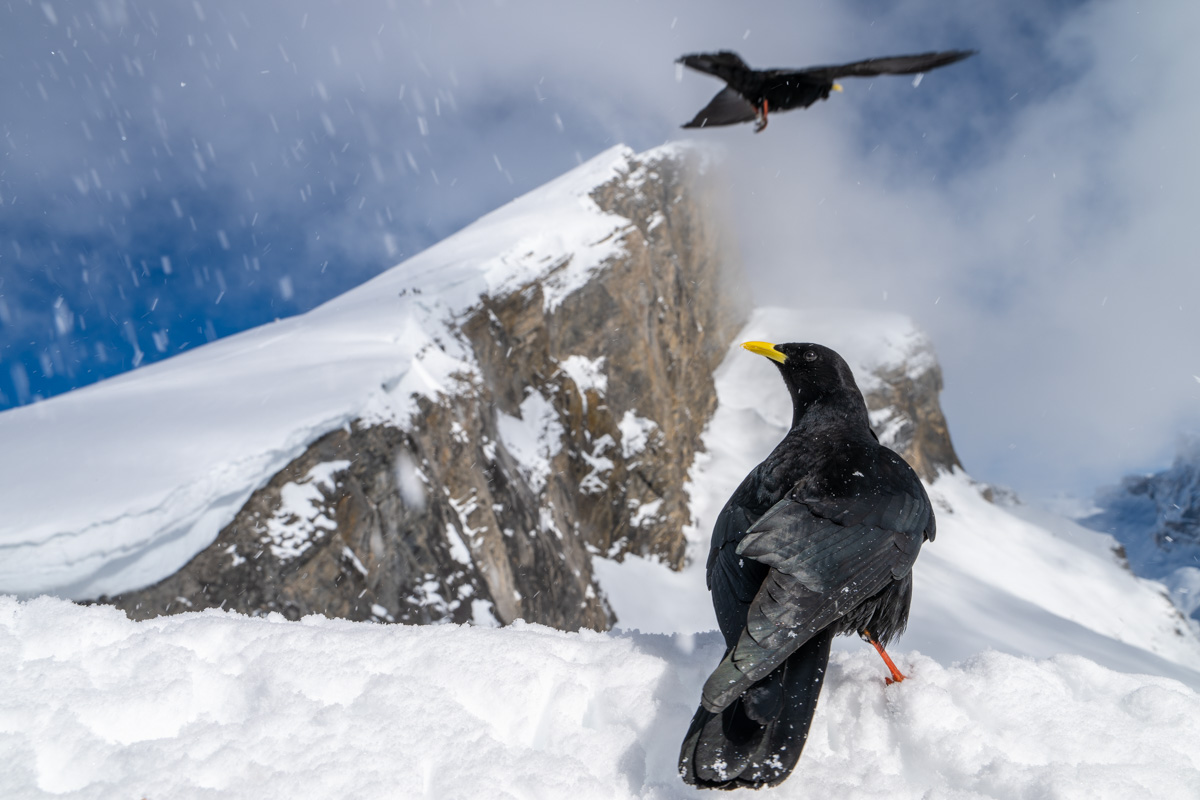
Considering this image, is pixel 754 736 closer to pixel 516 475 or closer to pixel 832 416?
pixel 832 416

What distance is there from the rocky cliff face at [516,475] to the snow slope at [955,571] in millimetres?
2564

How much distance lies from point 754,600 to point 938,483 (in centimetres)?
7026

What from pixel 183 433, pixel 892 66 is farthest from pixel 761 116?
pixel 183 433

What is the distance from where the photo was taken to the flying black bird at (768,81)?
493cm

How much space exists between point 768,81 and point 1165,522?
8823 inches

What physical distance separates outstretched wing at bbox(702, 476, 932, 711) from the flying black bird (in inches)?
149

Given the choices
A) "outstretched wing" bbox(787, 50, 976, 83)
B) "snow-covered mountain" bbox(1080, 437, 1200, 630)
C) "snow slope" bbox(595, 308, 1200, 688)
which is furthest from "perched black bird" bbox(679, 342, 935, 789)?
"snow-covered mountain" bbox(1080, 437, 1200, 630)

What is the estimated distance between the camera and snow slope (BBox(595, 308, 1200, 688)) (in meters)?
28.1

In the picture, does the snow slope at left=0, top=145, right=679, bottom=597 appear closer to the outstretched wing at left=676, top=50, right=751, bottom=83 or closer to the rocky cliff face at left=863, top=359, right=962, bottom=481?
the outstretched wing at left=676, top=50, right=751, bottom=83

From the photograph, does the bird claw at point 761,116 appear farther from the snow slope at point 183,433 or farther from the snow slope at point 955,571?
the snow slope at point 955,571

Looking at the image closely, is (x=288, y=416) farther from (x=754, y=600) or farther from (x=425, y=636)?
(x=754, y=600)

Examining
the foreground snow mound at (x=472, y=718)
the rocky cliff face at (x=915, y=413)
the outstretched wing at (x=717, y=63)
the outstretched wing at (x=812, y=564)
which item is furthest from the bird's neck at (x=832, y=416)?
the rocky cliff face at (x=915, y=413)

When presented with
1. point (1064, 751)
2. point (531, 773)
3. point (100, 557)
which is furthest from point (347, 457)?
point (1064, 751)

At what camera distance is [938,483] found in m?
63.8
